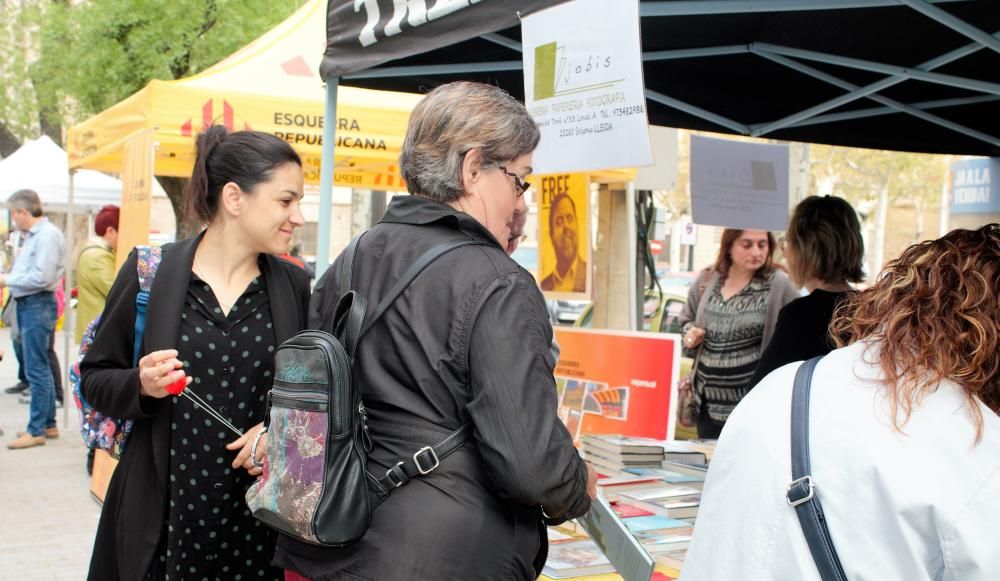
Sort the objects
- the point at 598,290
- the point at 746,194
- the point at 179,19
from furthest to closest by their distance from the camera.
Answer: the point at 179,19, the point at 598,290, the point at 746,194

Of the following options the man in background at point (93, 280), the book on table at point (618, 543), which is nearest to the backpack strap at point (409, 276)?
the book on table at point (618, 543)

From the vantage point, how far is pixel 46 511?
6.23 meters

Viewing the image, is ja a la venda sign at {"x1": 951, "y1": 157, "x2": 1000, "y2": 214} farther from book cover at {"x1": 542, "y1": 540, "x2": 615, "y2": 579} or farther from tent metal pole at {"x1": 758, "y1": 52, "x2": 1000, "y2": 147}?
book cover at {"x1": 542, "y1": 540, "x2": 615, "y2": 579}

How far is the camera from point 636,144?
2.30 meters

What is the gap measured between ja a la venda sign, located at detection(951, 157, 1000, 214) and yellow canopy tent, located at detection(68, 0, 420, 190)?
11.9 ft

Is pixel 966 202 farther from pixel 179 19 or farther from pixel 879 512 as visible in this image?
pixel 179 19

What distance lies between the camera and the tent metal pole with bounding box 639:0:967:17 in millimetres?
2752

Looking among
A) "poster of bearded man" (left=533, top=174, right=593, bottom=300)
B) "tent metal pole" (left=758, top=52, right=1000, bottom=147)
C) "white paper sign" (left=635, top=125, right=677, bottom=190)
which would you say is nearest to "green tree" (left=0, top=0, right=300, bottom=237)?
"white paper sign" (left=635, top=125, right=677, bottom=190)

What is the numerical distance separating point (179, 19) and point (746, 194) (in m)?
9.78

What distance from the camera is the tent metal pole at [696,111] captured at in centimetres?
410

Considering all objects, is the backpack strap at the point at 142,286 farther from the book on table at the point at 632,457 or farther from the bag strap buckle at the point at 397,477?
the book on table at the point at 632,457

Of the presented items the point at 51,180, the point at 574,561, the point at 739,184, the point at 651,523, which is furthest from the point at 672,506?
the point at 51,180

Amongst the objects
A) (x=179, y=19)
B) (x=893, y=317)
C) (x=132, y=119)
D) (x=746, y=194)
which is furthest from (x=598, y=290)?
(x=179, y=19)

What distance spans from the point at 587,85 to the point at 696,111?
192 centimetres
